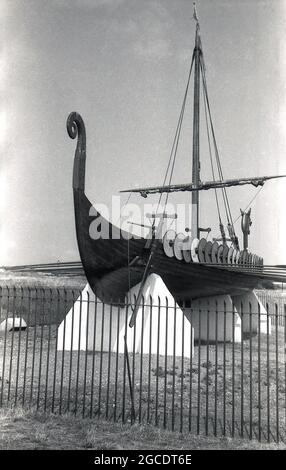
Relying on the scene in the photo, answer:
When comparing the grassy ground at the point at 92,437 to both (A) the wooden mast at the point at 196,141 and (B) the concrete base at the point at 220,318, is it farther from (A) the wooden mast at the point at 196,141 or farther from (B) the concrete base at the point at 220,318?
(A) the wooden mast at the point at 196,141

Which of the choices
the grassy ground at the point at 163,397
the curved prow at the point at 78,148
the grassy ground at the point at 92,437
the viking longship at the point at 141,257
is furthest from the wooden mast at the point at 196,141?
the grassy ground at the point at 92,437

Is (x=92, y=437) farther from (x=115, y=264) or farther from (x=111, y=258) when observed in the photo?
(x=115, y=264)

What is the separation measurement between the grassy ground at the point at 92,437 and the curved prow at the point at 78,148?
5.59 m

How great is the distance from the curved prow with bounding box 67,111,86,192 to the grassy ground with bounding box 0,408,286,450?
559 centimetres

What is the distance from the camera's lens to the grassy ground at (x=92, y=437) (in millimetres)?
5000

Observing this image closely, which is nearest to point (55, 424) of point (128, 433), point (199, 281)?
point (128, 433)

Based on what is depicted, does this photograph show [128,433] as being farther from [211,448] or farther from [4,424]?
[4,424]

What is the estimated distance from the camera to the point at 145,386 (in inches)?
328

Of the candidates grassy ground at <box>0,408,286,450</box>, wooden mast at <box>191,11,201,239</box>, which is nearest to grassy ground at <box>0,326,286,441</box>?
grassy ground at <box>0,408,286,450</box>

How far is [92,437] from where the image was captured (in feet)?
16.9

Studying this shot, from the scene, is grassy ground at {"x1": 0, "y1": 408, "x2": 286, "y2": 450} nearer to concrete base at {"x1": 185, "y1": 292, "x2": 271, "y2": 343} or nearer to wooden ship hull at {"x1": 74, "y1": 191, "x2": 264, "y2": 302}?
wooden ship hull at {"x1": 74, "y1": 191, "x2": 264, "y2": 302}
